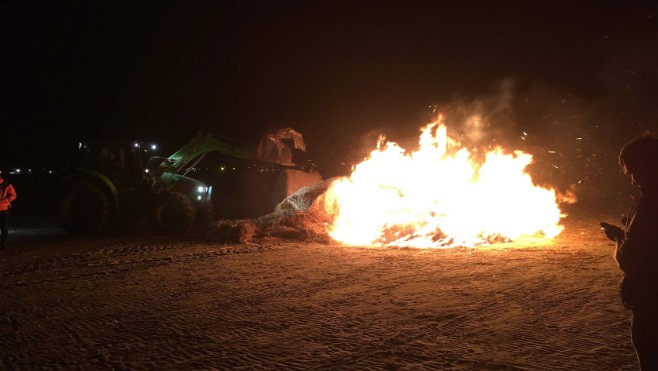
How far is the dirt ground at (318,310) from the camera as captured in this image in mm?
4367

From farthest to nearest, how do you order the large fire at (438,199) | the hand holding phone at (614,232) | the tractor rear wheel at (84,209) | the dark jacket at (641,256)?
the tractor rear wheel at (84,209)
the large fire at (438,199)
the hand holding phone at (614,232)
the dark jacket at (641,256)

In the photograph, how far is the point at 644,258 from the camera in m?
2.88

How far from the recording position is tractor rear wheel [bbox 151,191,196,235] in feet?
43.6

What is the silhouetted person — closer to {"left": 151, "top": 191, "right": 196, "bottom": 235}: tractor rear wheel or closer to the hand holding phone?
the hand holding phone

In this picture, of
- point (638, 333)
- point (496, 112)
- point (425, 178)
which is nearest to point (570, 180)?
point (496, 112)

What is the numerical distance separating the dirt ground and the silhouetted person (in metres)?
1.20

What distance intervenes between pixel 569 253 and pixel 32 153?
40.5 m

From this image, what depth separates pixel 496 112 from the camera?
17.0m

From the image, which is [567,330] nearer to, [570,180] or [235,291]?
[235,291]

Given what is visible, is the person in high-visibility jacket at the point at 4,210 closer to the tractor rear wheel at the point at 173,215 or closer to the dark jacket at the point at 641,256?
Answer: the tractor rear wheel at the point at 173,215

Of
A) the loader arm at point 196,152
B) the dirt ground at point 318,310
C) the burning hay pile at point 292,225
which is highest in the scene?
the loader arm at point 196,152

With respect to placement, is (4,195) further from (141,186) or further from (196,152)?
(196,152)

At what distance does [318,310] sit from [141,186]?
10.0m

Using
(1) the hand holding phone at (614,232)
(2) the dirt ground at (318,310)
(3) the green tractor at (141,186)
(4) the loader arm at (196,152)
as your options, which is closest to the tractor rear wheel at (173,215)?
(3) the green tractor at (141,186)
